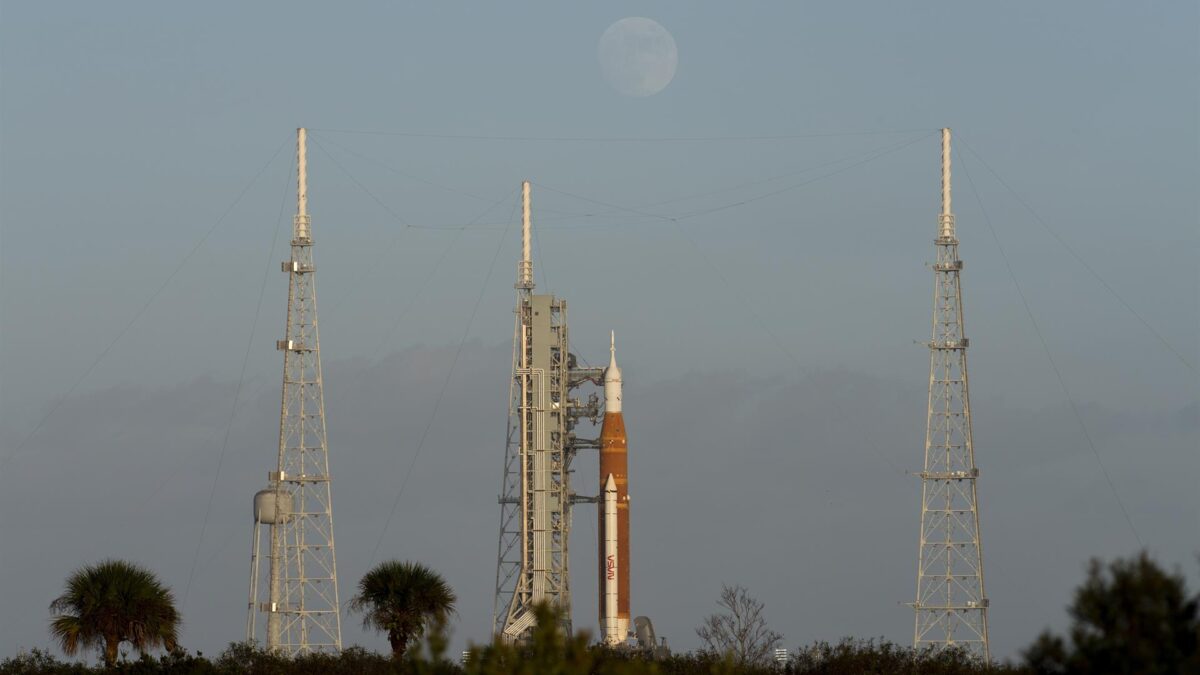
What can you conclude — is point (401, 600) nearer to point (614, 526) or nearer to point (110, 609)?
point (110, 609)

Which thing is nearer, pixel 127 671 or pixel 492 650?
pixel 492 650

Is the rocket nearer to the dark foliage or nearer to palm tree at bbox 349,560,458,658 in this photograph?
palm tree at bbox 349,560,458,658

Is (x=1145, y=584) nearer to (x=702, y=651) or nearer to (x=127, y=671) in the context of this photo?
(x=127, y=671)

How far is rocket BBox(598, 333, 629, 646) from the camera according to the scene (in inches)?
3841

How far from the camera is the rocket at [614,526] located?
97562mm

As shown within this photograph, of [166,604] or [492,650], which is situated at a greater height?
[166,604]

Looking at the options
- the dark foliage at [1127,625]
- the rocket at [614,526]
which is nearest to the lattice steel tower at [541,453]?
the rocket at [614,526]

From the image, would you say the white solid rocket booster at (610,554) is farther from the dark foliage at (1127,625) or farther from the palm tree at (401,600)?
the dark foliage at (1127,625)

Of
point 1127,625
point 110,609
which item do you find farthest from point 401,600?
point 1127,625

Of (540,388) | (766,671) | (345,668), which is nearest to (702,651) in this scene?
(766,671)

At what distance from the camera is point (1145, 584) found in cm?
2433

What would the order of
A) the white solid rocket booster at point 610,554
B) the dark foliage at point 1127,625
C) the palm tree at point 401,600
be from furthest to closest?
the white solid rocket booster at point 610,554 < the palm tree at point 401,600 < the dark foliage at point 1127,625

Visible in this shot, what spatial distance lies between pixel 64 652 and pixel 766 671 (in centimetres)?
2199

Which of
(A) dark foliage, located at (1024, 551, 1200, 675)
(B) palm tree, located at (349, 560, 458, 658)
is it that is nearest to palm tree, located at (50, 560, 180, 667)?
(B) palm tree, located at (349, 560, 458, 658)
